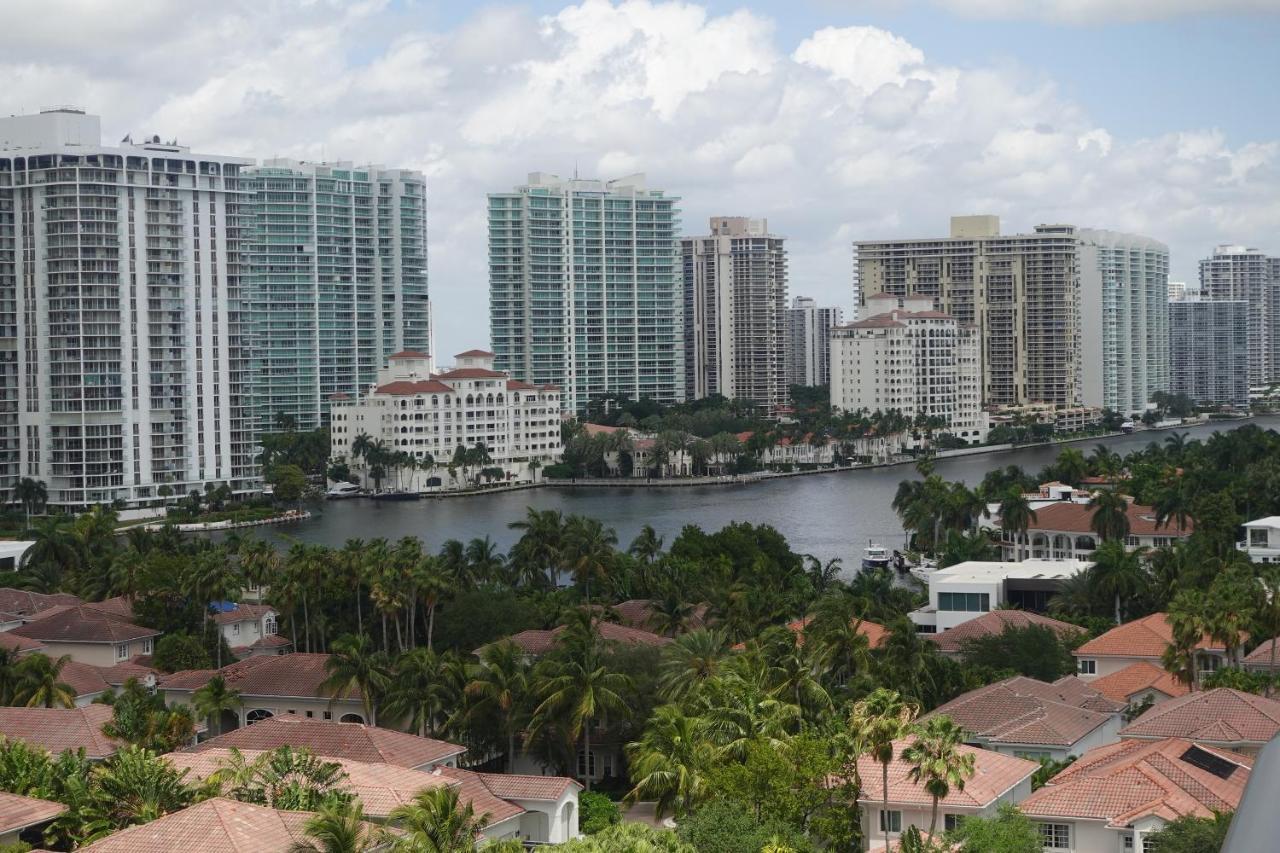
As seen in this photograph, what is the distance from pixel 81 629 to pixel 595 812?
15.4 metres

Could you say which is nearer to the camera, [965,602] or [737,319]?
[965,602]

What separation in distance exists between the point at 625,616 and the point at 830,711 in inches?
566

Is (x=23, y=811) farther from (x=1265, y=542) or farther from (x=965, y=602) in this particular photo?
(x=1265, y=542)

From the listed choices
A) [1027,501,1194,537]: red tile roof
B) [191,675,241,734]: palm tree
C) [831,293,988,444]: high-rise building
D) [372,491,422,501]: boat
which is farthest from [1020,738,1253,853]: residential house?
[831,293,988,444]: high-rise building

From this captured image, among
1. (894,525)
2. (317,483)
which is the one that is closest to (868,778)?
(894,525)

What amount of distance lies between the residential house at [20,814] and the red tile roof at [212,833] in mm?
1406

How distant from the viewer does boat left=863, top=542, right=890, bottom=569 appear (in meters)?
58.2

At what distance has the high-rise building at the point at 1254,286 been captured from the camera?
590 feet

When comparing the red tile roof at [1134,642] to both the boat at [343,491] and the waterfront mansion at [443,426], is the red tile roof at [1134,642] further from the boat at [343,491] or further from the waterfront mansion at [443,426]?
the boat at [343,491]

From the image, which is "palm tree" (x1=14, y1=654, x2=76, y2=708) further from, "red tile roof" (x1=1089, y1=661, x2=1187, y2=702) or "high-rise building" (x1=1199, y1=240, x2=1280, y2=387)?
"high-rise building" (x1=1199, y1=240, x2=1280, y2=387)

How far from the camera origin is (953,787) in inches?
736

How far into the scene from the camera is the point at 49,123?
76875mm

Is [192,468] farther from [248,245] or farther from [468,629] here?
[468,629]

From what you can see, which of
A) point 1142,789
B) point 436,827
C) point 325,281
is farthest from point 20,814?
point 325,281
